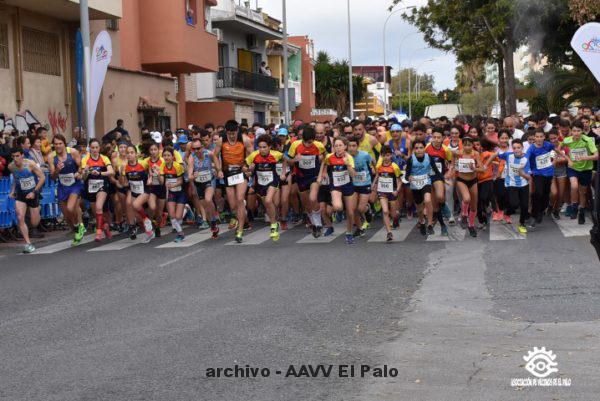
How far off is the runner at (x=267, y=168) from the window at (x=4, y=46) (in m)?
10.6

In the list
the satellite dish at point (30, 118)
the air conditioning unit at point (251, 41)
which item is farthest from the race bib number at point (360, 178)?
the air conditioning unit at point (251, 41)

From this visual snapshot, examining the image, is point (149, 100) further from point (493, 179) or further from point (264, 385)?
point (264, 385)

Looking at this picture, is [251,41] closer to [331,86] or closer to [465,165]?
[331,86]

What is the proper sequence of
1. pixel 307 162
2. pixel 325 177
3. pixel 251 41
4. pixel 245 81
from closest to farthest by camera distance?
1. pixel 325 177
2. pixel 307 162
3. pixel 245 81
4. pixel 251 41

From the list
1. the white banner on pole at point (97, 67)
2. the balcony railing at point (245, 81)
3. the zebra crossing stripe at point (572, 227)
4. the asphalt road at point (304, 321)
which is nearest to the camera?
the asphalt road at point (304, 321)

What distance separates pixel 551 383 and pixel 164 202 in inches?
460

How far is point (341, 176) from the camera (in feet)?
50.6

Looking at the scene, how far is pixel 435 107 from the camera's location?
132ft

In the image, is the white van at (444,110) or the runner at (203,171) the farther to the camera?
the white van at (444,110)

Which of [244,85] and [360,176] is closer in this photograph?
[360,176]

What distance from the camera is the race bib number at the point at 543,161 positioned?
646 inches

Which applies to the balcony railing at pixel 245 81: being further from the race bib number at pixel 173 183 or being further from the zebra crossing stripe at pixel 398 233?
the race bib number at pixel 173 183

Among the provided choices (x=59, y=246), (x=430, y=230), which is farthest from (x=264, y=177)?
(x=59, y=246)

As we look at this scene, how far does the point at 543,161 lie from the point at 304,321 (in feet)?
29.4
